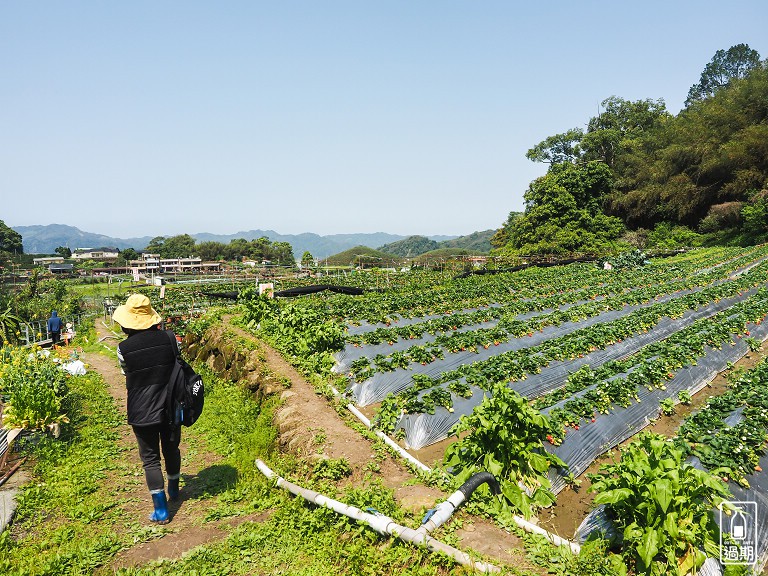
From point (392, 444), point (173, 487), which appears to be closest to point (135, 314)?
point (173, 487)

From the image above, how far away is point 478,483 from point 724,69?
8074 cm

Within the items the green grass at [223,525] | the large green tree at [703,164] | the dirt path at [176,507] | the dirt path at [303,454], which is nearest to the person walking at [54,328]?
the dirt path at [303,454]

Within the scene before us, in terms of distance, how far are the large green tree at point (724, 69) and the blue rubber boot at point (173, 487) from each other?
7196cm

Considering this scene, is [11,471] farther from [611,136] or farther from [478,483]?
[611,136]

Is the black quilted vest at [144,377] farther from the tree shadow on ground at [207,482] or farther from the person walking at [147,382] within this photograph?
the tree shadow on ground at [207,482]

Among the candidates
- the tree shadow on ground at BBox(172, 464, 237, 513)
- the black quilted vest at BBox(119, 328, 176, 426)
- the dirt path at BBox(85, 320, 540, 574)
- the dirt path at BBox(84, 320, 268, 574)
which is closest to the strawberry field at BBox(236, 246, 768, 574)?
the dirt path at BBox(85, 320, 540, 574)

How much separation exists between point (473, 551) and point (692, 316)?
12.7m

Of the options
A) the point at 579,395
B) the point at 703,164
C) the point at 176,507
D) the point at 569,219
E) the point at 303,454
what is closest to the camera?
the point at 176,507

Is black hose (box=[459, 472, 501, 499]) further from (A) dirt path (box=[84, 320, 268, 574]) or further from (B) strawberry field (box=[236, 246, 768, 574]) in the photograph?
(A) dirt path (box=[84, 320, 268, 574])

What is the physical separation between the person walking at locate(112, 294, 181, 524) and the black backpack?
0.05m

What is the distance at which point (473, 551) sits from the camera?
11.4 ft

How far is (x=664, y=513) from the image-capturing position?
10.6ft

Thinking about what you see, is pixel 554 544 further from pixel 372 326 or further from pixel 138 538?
pixel 372 326

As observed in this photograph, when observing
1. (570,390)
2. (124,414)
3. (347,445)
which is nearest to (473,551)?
(347,445)
